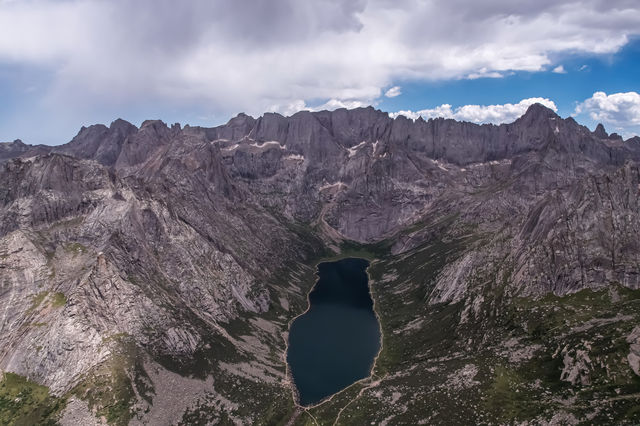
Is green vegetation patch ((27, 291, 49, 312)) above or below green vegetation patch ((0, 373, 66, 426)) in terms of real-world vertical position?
above

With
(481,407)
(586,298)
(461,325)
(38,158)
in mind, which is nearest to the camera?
(481,407)

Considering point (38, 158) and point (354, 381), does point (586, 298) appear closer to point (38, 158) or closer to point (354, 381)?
point (354, 381)

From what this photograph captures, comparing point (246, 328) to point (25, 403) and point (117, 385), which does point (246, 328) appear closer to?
point (117, 385)

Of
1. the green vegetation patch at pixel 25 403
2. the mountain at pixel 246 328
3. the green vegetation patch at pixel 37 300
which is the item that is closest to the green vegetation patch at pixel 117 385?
the mountain at pixel 246 328

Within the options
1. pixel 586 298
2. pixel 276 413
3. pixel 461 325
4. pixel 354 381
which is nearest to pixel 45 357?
pixel 276 413

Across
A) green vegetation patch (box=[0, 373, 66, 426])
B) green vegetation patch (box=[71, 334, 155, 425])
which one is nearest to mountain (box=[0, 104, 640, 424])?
green vegetation patch (box=[71, 334, 155, 425])

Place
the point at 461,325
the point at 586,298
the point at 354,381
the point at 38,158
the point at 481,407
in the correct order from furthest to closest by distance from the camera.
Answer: the point at 38,158 → the point at 461,325 → the point at 354,381 → the point at 586,298 → the point at 481,407

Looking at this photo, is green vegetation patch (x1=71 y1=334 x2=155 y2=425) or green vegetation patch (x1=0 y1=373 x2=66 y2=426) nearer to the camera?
green vegetation patch (x1=0 y1=373 x2=66 y2=426)

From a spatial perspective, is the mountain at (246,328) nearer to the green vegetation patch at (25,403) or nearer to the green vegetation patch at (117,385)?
the green vegetation patch at (117,385)

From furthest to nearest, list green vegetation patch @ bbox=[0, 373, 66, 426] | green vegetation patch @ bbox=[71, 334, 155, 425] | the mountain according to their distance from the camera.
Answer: green vegetation patch @ bbox=[71, 334, 155, 425] < the mountain < green vegetation patch @ bbox=[0, 373, 66, 426]

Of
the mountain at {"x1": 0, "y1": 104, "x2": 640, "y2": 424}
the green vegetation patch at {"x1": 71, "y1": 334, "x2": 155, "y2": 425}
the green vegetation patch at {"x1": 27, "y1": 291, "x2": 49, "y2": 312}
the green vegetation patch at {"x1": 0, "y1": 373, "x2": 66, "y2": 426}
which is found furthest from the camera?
the green vegetation patch at {"x1": 27, "y1": 291, "x2": 49, "y2": 312}

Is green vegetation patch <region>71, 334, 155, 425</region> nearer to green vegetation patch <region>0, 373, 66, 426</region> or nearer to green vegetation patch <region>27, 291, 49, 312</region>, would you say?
green vegetation patch <region>0, 373, 66, 426</region>
